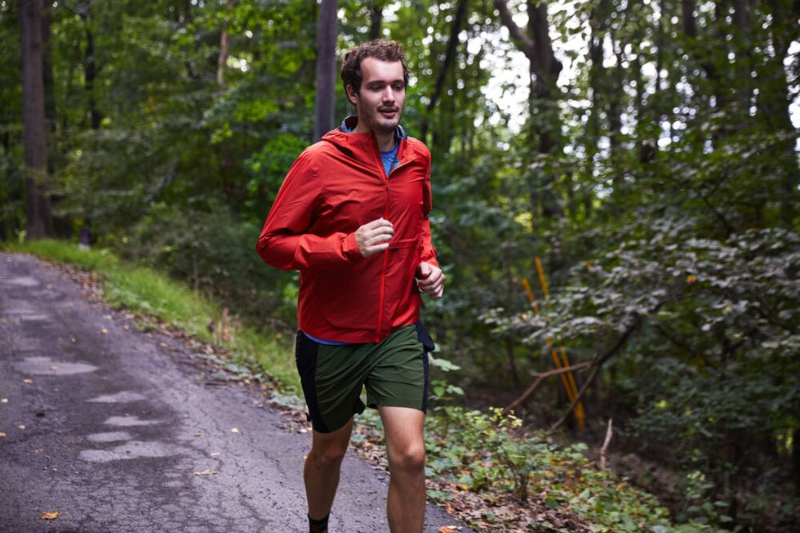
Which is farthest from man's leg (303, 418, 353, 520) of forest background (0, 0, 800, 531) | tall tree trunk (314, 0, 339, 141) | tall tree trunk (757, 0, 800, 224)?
tall tree trunk (757, 0, 800, 224)

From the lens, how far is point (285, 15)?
11.7m

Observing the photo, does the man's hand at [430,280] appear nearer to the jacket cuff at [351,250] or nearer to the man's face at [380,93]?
the jacket cuff at [351,250]

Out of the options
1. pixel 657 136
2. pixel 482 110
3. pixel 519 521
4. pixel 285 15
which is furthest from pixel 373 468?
pixel 482 110

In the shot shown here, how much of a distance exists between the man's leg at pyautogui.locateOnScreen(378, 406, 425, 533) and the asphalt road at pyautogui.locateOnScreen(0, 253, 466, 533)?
1.43 meters

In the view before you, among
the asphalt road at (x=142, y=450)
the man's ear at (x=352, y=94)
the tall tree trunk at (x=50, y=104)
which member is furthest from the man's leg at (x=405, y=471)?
the tall tree trunk at (x=50, y=104)

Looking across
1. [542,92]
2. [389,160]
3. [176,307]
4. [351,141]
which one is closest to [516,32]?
[542,92]

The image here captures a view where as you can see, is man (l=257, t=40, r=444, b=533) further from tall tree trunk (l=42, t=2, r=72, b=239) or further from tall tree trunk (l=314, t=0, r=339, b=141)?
tall tree trunk (l=42, t=2, r=72, b=239)

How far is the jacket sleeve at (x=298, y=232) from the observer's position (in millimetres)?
2543

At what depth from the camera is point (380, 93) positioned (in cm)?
269

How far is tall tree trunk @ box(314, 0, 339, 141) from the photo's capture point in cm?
768

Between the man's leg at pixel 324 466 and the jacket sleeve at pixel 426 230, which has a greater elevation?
the jacket sleeve at pixel 426 230

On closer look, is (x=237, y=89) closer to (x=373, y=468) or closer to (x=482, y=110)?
(x=482, y=110)

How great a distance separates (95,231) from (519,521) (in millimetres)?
14385

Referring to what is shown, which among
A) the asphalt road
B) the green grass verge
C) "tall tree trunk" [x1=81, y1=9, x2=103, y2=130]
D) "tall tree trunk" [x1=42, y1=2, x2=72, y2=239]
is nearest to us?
the asphalt road
